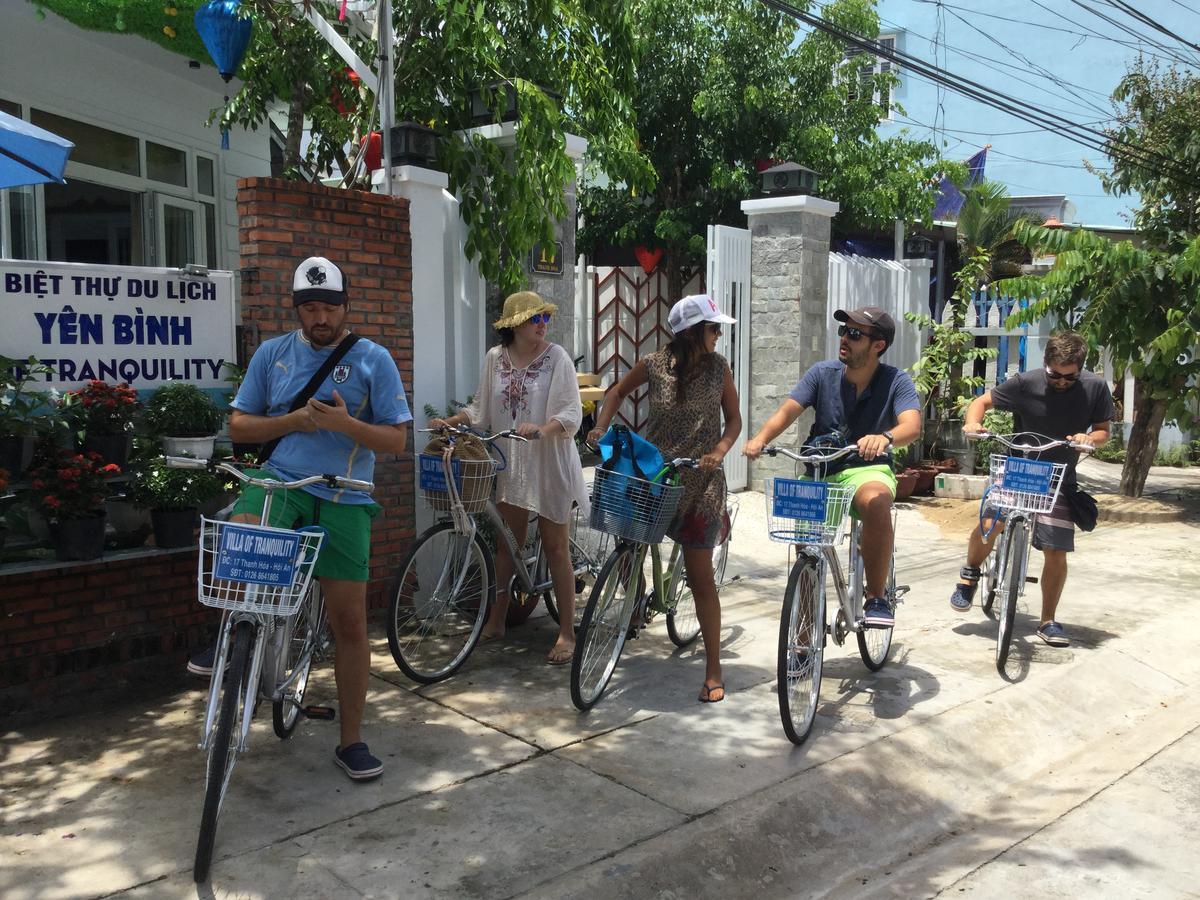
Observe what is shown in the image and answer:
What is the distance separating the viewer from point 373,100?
257 inches

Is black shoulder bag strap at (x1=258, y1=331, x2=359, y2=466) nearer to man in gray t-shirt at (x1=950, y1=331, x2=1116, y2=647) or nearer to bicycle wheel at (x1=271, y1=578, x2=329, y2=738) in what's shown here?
bicycle wheel at (x1=271, y1=578, x2=329, y2=738)

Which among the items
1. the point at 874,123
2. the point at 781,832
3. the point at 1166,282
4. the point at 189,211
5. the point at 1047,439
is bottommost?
the point at 781,832

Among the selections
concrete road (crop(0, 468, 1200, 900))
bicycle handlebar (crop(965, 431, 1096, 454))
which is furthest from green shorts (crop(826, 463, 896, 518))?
concrete road (crop(0, 468, 1200, 900))

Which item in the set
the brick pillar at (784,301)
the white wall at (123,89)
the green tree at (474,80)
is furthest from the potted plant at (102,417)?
the brick pillar at (784,301)

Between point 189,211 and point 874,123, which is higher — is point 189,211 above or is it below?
below

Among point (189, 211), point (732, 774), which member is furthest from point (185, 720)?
point (189, 211)

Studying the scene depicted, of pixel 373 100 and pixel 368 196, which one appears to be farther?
pixel 373 100

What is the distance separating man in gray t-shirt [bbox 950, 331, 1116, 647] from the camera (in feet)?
18.6

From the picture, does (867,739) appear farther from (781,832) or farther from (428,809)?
(428,809)

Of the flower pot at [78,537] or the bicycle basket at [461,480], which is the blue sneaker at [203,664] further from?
the bicycle basket at [461,480]

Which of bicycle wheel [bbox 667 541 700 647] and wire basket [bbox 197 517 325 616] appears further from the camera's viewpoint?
bicycle wheel [bbox 667 541 700 647]

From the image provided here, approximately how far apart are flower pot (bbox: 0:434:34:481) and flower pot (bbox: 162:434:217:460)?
599 mm

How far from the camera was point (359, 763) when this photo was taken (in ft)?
12.9

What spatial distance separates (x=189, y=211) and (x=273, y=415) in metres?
7.47
